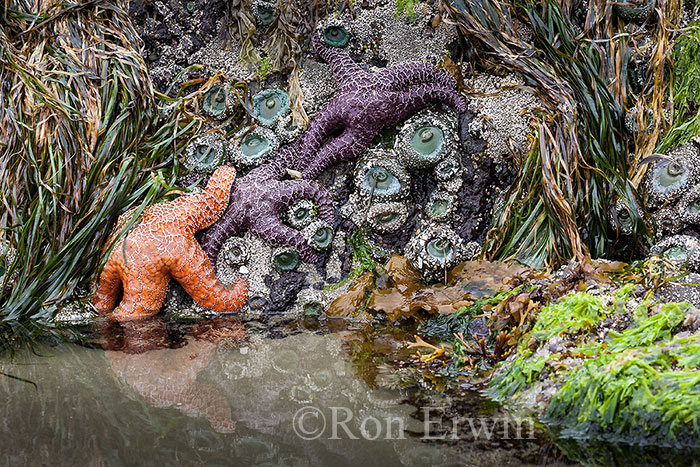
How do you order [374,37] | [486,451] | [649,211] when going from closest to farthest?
[486,451]
[649,211]
[374,37]

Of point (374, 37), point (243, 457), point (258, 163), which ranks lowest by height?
point (243, 457)

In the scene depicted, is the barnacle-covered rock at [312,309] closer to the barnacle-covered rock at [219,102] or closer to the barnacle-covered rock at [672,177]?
the barnacle-covered rock at [219,102]

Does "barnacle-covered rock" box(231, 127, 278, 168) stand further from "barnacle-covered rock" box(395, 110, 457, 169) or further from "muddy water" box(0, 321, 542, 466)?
"muddy water" box(0, 321, 542, 466)

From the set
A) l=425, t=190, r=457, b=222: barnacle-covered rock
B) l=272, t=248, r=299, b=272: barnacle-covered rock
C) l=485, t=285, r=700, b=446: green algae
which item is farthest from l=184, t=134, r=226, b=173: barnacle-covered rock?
l=485, t=285, r=700, b=446: green algae

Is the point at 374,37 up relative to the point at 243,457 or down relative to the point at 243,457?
up

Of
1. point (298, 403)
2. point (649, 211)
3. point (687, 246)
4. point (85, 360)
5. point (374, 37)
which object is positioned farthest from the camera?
point (374, 37)

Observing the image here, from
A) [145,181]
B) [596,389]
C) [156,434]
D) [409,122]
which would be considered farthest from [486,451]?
[145,181]

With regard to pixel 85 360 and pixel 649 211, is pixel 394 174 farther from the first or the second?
pixel 85 360

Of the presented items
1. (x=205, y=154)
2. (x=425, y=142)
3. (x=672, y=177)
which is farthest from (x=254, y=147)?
(x=672, y=177)

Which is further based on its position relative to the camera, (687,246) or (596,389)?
(687,246)
